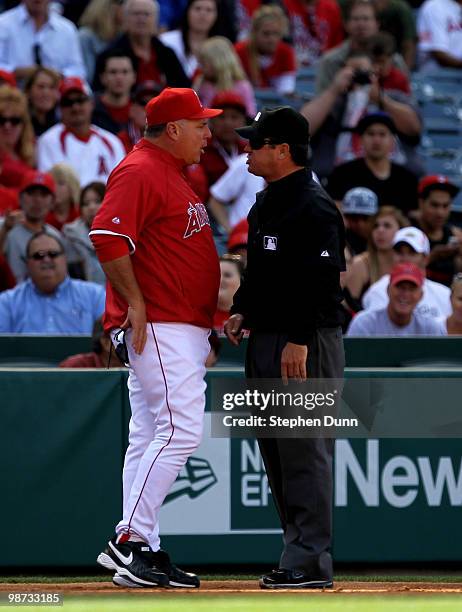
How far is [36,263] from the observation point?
8.98 m

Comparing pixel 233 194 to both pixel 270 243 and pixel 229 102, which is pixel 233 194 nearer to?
pixel 229 102

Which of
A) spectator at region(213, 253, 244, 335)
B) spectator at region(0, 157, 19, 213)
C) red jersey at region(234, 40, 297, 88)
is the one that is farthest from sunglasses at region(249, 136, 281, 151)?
red jersey at region(234, 40, 297, 88)

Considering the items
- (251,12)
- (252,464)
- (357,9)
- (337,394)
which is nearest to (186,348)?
(337,394)

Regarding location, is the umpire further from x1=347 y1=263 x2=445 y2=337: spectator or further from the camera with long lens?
the camera with long lens

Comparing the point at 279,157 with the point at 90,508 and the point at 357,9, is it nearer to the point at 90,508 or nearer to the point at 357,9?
the point at 90,508

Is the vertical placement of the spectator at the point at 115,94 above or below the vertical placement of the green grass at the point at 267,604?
above

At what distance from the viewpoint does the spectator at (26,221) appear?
9703 mm

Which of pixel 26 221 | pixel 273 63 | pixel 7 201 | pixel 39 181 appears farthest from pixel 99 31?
pixel 26 221

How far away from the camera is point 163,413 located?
17.4 ft

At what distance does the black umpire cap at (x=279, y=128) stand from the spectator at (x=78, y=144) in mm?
5710

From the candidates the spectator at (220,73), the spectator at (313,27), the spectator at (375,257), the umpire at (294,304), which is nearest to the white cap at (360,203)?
the spectator at (375,257)

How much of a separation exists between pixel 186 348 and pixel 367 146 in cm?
617

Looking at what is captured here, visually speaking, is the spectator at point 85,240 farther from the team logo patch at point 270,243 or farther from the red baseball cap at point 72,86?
the team logo patch at point 270,243

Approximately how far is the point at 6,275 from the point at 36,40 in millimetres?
3548
